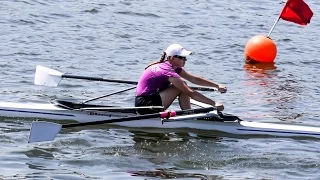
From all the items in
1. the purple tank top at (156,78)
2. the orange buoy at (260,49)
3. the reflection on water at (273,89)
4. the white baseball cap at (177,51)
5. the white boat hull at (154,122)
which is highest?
the white baseball cap at (177,51)

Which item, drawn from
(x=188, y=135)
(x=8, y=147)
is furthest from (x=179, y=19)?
(x=8, y=147)

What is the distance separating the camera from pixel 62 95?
14.4 meters

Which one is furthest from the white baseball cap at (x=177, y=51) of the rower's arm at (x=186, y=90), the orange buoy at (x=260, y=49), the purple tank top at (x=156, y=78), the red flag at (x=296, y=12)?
the orange buoy at (x=260, y=49)

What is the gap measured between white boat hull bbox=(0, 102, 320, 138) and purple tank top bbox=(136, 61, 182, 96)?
0.46 meters

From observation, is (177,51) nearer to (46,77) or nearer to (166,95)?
(166,95)

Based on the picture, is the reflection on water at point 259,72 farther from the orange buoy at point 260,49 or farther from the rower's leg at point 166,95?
the rower's leg at point 166,95

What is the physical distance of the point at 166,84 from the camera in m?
11.7

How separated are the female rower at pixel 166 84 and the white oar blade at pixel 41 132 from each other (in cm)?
178

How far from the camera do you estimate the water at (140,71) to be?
10117mm

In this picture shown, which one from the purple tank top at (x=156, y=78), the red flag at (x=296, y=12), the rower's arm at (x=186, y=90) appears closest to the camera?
the rower's arm at (x=186, y=90)

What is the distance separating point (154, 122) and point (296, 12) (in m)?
7.07

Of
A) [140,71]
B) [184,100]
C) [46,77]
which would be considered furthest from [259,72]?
[46,77]

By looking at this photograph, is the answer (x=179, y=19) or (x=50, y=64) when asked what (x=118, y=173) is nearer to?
(x=50, y=64)

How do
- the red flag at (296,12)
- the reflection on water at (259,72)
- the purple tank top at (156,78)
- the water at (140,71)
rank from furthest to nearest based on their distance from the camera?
the red flag at (296,12) → the reflection on water at (259,72) → the purple tank top at (156,78) → the water at (140,71)
